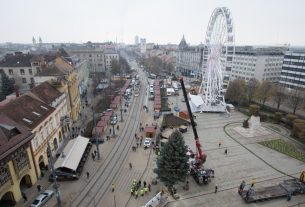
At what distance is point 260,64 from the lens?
84938 mm

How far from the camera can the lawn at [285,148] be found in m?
38.9

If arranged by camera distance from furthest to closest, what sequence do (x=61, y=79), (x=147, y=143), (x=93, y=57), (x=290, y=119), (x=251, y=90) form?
(x=93, y=57) < (x=251, y=90) < (x=290, y=119) < (x=61, y=79) < (x=147, y=143)

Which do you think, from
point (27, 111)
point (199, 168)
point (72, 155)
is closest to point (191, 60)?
point (199, 168)

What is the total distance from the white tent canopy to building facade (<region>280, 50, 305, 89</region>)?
71353 mm

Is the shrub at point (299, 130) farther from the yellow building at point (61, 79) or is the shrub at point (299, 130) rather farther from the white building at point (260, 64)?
the yellow building at point (61, 79)

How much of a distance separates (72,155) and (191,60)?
95946 mm

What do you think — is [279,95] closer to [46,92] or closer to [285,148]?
[285,148]

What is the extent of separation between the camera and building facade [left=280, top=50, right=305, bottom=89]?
2992 inches

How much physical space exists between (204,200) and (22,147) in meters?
23.9

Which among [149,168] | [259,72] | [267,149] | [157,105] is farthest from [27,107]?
[259,72]

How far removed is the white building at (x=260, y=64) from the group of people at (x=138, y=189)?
72.8m

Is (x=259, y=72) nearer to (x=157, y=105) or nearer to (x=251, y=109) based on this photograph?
(x=251, y=109)

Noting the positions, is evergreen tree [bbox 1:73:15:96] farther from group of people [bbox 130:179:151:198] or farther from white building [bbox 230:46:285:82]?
white building [bbox 230:46:285:82]

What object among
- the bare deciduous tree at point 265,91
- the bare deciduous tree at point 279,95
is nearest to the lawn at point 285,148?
the bare deciduous tree at point 279,95
